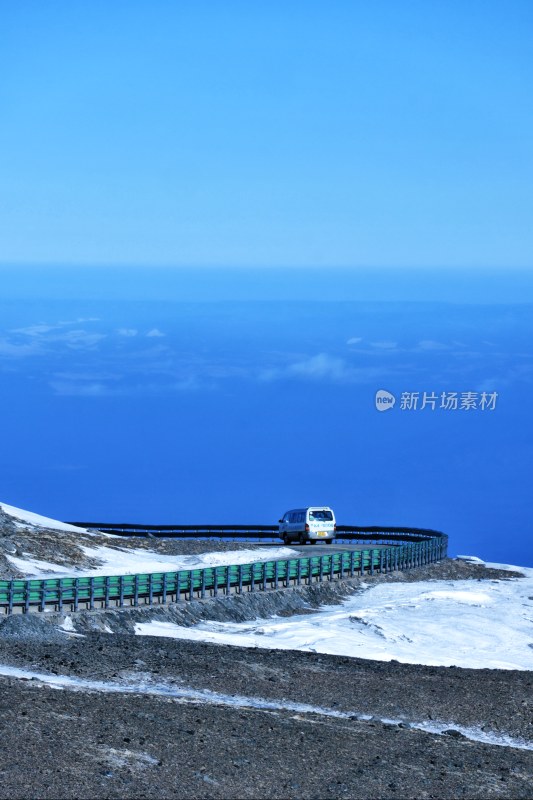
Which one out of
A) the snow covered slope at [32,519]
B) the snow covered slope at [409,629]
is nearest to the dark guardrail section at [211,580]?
the snow covered slope at [409,629]

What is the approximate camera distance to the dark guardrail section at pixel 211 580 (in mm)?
39312

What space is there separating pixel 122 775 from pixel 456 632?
93.6 ft

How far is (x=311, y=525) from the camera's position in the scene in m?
69.3

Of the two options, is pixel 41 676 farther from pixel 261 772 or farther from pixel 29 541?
pixel 29 541

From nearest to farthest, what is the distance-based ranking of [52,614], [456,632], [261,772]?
[261,772]
[52,614]
[456,632]

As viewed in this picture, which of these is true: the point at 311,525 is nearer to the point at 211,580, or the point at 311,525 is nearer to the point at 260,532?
the point at 260,532

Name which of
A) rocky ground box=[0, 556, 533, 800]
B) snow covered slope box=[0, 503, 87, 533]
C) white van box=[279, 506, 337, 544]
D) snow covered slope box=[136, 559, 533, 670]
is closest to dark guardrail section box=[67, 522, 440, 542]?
white van box=[279, 506, 337, 544]

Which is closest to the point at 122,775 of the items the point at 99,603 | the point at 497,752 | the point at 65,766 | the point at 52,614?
the point at 65,766

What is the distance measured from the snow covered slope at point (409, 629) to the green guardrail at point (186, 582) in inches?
65.9

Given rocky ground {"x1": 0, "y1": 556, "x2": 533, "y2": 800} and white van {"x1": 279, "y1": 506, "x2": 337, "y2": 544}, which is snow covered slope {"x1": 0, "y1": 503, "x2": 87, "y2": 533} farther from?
rocky ground {"x1": 0, "y1": 556, "x2": 533, "y2": 800}

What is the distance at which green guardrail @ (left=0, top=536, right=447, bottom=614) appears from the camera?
129 feet

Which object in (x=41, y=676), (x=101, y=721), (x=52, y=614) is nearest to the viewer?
(x=101, y=721)

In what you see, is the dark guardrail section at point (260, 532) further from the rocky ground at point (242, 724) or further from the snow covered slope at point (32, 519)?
the rocky ground at point (242, 724)

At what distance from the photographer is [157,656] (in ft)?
104
